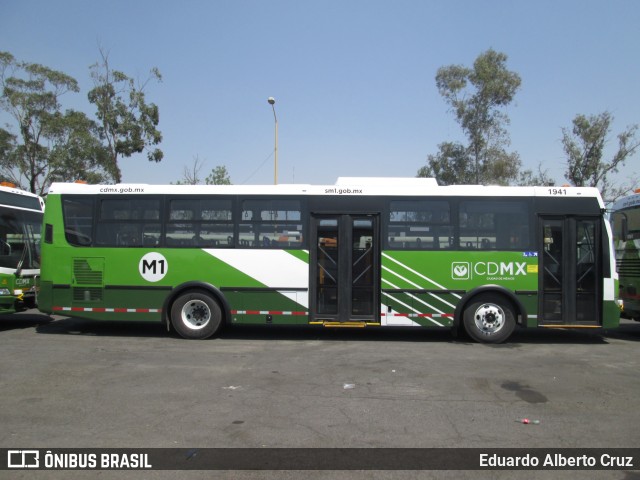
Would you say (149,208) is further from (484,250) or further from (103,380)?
(484,250)

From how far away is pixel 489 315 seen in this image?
31.2 ft

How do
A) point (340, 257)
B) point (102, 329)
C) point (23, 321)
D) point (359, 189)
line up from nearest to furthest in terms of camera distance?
point (340, 257) < point (359, 189) < point (102, 329) < point (23, 321)

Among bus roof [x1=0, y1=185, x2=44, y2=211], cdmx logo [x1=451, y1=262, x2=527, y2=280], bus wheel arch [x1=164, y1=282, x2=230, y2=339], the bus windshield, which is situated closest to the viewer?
cdmx logo [x1=451, y1=262, x2=527, y2=280]

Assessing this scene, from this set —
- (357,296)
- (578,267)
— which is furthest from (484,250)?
(357,296)

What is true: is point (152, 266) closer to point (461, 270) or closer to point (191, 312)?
point (191, 312)

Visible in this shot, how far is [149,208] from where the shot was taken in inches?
389

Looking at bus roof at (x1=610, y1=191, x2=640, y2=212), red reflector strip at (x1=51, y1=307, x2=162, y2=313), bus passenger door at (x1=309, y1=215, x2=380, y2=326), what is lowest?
red reflector strip at (x1=51, y1=307, x2=162, y2=313)

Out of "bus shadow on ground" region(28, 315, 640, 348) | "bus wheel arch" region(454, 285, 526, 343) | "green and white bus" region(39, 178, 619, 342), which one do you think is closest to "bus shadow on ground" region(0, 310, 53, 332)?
"bus shadow on ground" region(28, 315, 640, 348)

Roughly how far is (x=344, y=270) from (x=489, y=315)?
297cm

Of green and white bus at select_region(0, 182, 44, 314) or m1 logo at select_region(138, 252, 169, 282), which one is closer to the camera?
m1 logo at select_region(138, 252, 169, 282)

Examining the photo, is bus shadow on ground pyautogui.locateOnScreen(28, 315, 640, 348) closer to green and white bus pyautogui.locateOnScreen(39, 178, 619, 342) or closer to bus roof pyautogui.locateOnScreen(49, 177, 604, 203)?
green and white bus pyautogui.locateOnScreen(39, 178, 619, 342)

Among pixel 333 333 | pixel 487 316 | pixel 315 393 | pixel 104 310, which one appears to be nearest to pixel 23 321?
pixel 104 310

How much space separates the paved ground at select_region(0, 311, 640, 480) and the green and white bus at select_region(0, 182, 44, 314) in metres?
1.19

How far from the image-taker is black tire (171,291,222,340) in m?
9.69
